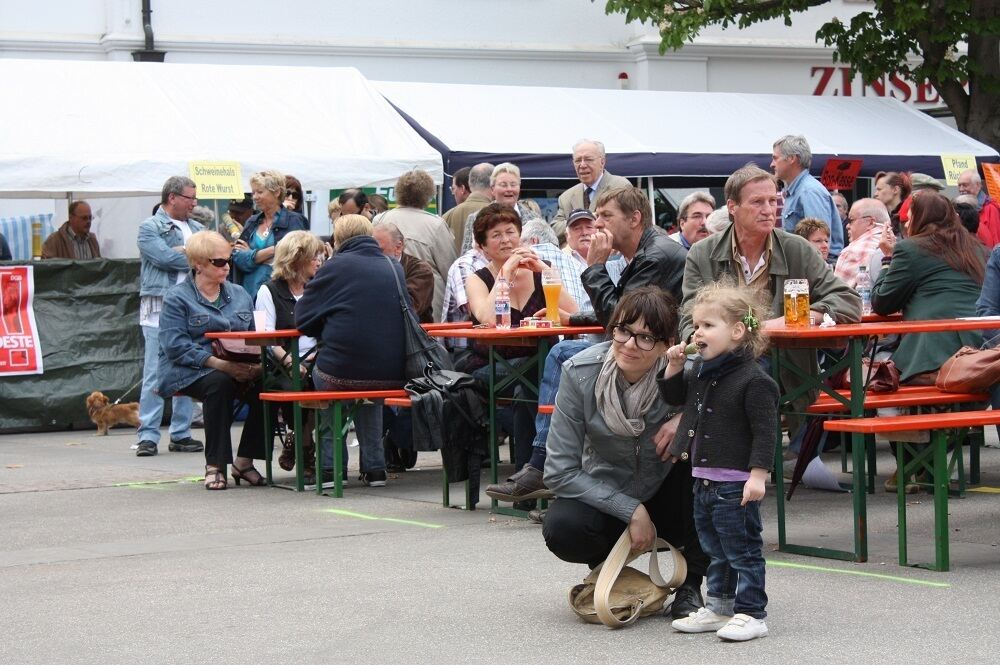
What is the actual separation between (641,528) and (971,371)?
2948mm

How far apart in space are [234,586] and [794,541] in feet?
8.89

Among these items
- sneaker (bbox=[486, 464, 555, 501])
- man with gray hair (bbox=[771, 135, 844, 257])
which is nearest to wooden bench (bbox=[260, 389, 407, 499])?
sneaker (bbox=[486, 464, 555, 501])

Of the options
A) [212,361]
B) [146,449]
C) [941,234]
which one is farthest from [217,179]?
[941,234]

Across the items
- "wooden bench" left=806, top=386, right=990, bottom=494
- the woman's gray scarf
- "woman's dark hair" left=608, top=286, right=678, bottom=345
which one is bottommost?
"wooden bench" left=806, top=386, right=990, bottom=494

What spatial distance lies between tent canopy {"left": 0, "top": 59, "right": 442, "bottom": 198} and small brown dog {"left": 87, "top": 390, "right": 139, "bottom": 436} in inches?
72.4

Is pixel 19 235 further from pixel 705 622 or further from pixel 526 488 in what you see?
pixel 705 622

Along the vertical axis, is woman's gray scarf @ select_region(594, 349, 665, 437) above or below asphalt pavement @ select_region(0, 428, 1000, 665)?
above

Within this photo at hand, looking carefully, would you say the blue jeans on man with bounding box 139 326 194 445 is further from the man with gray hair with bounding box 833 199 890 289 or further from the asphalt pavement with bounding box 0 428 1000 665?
the man with gray hair with bounding box 833 199 890 289

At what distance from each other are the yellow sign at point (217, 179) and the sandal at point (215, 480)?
4.48m

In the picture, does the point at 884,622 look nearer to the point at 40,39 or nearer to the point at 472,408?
the point at 472,408

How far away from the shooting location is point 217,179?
14453 mm

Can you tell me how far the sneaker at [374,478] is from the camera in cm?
1025

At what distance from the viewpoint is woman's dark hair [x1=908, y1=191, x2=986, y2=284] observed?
9305mm

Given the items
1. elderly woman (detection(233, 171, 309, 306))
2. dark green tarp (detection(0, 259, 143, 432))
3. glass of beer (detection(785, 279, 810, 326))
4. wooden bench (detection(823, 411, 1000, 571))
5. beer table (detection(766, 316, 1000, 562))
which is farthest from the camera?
dark green tarp (detection(0, 259, 143, 432))
